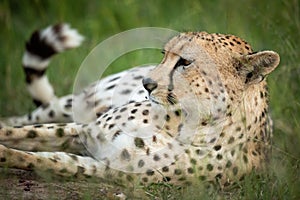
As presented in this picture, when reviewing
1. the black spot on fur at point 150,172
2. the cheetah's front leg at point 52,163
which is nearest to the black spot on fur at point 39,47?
the cheetah's front leg at point 52,163

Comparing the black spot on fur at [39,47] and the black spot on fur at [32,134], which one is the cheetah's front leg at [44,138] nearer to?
the black spot on fur at [32,134]

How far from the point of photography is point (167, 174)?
387cm

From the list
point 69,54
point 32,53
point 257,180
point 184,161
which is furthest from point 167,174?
point 69,54

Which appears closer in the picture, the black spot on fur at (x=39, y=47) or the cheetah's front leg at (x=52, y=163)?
the cheetah's front leg at (x=52, y=163)

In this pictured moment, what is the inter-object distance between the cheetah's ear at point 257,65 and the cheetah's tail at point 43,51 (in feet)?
4.99

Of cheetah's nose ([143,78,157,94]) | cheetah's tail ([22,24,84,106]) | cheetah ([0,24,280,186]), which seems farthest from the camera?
cheetah's tail ([22,24,84,106])

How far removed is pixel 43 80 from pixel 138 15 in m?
2.20

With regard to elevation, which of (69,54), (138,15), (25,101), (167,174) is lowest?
(167,174)

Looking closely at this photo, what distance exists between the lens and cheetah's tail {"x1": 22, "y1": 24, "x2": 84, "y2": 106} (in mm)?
5180

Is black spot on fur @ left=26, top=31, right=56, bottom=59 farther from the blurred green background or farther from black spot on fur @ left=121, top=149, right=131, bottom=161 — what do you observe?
black spot on fur @ left=121, top=149, right=131, bottom=161

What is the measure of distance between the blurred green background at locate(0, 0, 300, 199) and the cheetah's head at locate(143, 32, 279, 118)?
15.6 inches

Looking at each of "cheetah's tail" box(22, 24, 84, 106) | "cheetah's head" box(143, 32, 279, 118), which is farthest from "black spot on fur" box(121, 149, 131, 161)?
"cheetah's tail" box(22, 24, 84, 106)

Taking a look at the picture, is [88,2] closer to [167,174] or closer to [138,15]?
[138,15]

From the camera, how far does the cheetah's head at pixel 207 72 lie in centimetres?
387
